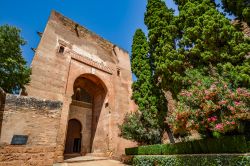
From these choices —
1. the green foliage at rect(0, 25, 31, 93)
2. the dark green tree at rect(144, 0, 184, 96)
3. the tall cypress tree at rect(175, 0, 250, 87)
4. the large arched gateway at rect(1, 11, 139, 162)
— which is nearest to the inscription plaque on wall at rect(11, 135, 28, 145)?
the large arched gateway at rect(1, 11, 139, 162)

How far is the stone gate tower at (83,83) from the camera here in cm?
1138

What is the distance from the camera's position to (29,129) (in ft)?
21.6

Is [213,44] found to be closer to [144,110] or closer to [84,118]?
[144,110]

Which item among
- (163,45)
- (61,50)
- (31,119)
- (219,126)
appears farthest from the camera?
(61,50)

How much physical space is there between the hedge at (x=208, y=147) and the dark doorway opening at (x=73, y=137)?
9.13 m

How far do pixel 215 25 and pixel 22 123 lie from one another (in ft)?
26.1

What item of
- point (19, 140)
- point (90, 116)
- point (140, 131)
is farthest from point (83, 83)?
point (19, 140)

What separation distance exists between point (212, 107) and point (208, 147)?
1765mm

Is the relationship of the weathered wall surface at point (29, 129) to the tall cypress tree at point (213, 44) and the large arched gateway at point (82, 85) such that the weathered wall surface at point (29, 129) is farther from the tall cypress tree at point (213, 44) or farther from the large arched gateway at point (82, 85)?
the tall cypress tree at point (213, 44)

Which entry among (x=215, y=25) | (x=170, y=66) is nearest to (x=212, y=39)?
(x=215, y=25)

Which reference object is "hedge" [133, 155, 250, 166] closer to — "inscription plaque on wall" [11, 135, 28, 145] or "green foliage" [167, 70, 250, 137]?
"green foliage" [167, 70, 250, 137]

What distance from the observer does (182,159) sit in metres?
6.26

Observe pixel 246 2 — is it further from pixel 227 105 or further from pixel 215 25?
pixel 227 105

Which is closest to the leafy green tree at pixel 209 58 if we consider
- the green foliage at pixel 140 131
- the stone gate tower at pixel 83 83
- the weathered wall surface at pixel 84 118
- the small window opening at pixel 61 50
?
the green foliage at pixel 140 131
